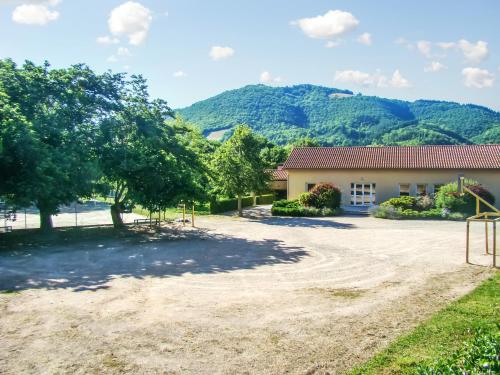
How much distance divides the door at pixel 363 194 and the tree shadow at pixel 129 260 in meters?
16.9

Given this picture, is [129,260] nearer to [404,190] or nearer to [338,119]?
[404,190]

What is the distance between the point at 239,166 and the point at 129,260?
53.2 ft

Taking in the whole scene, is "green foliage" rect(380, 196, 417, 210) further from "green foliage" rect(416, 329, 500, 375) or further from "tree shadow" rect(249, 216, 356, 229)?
"green foliage" rect(416, 329, 500, 375)

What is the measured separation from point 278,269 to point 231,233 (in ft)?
28.7

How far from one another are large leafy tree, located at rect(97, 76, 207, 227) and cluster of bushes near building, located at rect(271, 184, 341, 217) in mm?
9104

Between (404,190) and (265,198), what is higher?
(404,190)

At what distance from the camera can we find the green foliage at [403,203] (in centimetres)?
3075

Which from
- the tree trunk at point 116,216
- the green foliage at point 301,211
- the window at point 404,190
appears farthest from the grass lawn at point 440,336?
the window at point 404,190

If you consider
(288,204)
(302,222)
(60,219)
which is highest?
(288,204)

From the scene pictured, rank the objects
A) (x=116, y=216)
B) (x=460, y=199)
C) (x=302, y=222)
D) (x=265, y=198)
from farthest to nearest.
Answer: (x=265, y=198)
(x=460, y=199)
(x=302, y=222)
(x=116, y=216)

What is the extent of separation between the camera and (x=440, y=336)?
7.98m

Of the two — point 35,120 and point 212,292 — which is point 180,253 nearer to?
point 212,292

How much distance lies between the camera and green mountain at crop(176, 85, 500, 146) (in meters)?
134

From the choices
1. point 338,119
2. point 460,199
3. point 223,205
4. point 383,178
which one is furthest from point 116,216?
point 338,119
